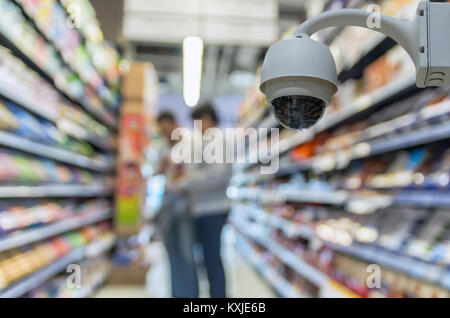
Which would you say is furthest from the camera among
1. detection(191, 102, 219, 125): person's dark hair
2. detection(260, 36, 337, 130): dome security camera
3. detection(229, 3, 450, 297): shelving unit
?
detection(191, 102, 219, 125): person's dark hair

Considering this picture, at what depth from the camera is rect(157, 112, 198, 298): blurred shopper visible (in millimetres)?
1841

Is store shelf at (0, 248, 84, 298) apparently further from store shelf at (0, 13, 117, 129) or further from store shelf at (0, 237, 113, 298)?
store shelf at (0, 13, 117, 129)

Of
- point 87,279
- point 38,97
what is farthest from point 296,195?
point 38,97

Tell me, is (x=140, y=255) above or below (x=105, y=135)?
below

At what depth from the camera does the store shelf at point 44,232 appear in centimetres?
167

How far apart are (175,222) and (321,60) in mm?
1463

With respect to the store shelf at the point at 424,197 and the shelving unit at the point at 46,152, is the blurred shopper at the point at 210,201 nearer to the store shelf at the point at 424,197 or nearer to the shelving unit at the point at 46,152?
the shelving unit at the point at 46,152

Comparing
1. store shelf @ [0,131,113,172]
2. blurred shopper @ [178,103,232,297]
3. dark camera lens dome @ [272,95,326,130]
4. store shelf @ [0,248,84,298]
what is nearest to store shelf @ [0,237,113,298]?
store shelf @ [0,248,84,298]

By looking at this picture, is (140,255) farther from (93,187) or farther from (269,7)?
(269,7)

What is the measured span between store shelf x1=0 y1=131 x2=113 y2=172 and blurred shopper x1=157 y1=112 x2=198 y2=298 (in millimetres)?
680

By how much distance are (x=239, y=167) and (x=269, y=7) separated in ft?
9.59

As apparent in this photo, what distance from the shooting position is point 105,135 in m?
3.56

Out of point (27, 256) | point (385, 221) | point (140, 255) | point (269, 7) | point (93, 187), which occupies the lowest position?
point (140, 255)

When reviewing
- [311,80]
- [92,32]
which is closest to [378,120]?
[311,80]
